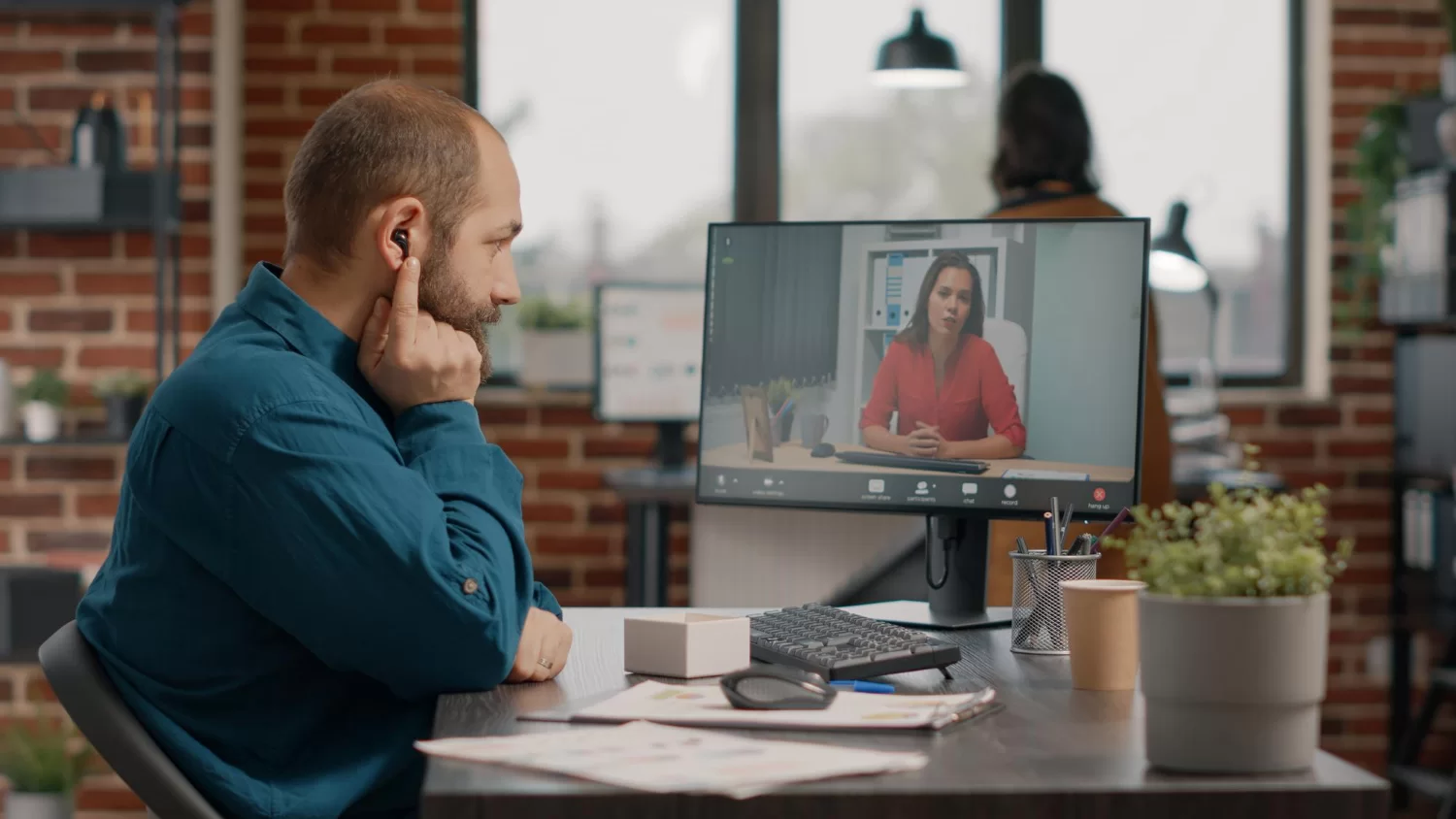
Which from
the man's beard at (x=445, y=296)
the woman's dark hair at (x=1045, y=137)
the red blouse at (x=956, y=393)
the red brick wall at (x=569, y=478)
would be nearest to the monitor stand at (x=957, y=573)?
the red blouse at (x=956, y=393)

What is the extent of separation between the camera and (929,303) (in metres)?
1.63

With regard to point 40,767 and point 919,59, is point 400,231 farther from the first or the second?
point 919,59

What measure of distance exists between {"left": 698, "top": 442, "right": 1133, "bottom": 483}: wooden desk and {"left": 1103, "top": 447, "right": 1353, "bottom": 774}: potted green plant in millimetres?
626

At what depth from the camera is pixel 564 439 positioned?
12.3 ft

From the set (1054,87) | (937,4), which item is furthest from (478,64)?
(1054,87)

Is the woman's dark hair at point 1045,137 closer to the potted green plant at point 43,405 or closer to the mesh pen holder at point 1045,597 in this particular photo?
the mesh pen holder at point 1045,597

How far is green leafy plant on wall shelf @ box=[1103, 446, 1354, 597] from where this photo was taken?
3.01 feet

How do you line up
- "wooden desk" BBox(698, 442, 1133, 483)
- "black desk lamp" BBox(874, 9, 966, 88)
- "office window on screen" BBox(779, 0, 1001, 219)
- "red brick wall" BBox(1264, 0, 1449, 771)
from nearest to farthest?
"wooden desk" BBox(698, 442, 1133, 483), "black desk lamp" BBox(874, 9, 966, 88), "red brick wall" BBox(1264, 0, 1449, 771), "office window on screen" BBox(779, 0, 1001, 219)

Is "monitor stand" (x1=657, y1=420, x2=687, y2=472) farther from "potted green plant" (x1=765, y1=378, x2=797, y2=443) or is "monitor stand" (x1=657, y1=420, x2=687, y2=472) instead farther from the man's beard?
the man's beard

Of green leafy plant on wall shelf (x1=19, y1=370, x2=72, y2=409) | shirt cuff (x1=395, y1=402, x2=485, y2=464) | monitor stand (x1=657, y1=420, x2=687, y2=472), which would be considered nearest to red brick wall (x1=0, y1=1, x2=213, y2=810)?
green leafy plant on wall shelf (x1=19, y1=370, x2=72, y2=409)

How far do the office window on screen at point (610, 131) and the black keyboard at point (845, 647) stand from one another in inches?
99.4

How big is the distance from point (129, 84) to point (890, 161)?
1885 mm

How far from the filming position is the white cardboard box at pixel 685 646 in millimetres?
1282

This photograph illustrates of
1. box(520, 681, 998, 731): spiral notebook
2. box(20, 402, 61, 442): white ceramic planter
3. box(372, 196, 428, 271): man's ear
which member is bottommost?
box(520, 681, 998, 731): spiral notebook
